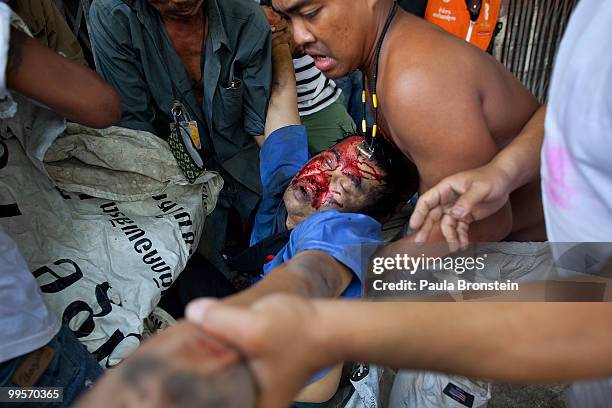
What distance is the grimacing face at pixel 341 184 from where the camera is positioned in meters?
1.89

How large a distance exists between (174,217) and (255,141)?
79 cm

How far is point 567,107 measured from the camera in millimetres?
941

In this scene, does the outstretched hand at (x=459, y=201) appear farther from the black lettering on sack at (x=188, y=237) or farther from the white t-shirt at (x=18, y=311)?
the white t-shirt at (x=18, y=311)

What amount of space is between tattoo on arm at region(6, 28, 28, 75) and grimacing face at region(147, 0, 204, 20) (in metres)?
1.09

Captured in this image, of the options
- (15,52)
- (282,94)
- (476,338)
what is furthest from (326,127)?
(476,338)

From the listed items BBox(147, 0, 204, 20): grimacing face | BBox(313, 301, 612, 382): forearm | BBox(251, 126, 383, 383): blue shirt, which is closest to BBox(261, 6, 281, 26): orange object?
BBox(147, 0, 204, 20): grimacing face

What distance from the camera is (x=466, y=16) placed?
3.22 meters

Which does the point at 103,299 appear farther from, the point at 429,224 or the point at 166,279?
the point at 429,224

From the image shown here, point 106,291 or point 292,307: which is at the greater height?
point 292,307

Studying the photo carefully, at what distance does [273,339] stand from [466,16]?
322 cm

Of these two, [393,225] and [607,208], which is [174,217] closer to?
[393,225]

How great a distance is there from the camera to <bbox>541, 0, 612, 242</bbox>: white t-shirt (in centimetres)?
85

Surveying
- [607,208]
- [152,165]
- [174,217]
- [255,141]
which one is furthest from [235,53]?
[607,208]

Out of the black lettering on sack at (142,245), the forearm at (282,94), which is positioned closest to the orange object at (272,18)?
the forearm at (282,94)
